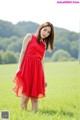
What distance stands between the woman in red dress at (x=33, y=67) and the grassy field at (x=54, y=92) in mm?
29

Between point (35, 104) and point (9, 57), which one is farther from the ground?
point (9, 57)

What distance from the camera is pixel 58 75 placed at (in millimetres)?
4062

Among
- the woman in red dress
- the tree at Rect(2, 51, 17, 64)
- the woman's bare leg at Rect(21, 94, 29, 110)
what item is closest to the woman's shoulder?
the woman in red dress

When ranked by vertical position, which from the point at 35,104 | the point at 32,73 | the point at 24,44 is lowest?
the point at 35,104

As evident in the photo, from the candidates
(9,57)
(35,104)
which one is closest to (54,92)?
(35,104)

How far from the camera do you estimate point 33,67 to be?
396cm

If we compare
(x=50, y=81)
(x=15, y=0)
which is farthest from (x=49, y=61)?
(x=15, y=0)

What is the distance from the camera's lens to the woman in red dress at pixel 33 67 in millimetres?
3941

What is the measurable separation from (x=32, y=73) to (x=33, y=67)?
29 mm

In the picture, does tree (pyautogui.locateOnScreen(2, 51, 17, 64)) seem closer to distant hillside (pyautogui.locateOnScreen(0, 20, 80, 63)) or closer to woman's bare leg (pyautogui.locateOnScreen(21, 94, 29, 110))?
distant hillside (pyautogui.locateOnScreen(0, 20, 80, 63))

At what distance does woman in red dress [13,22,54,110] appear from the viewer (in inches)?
155

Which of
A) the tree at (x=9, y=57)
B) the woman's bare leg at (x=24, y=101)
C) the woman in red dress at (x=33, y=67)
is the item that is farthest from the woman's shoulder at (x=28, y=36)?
the woman's bare leg at (x=24, y=101)

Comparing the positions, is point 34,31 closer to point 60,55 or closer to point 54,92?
point 60,55

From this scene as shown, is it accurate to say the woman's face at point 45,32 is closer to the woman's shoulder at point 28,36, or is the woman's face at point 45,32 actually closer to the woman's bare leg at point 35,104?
the woman's shoulder at point 28,36
